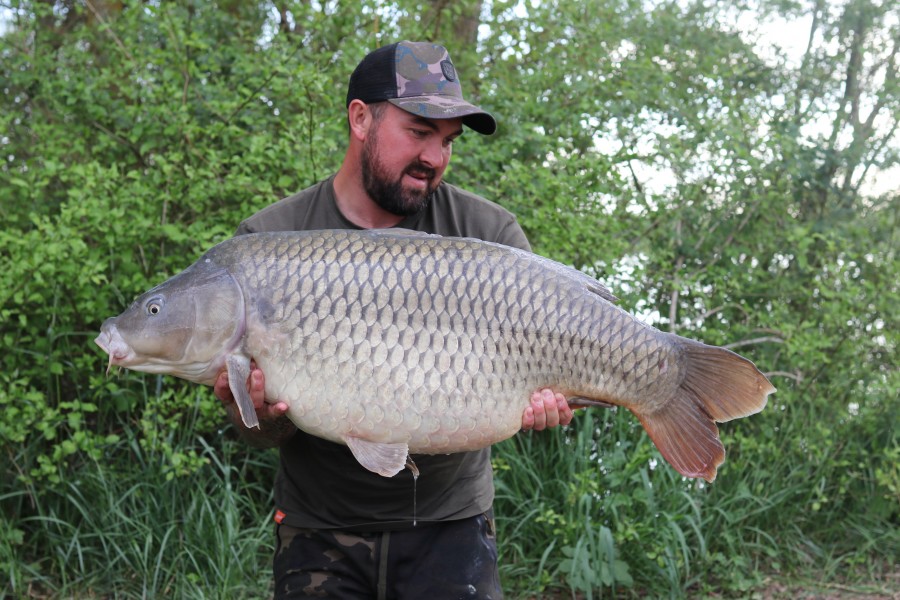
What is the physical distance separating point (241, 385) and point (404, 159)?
1.94 feet

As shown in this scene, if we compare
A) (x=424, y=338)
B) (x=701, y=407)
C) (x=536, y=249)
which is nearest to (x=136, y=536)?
(x=536, y=249)

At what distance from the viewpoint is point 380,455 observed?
182cm

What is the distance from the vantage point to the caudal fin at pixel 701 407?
6.29 ft

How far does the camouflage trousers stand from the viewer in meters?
2.04

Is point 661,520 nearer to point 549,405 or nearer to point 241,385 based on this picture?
point 549,405

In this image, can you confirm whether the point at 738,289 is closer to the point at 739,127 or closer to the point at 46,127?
the point at 739,127

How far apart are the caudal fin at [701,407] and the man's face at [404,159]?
0.61 metres

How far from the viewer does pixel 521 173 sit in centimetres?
376

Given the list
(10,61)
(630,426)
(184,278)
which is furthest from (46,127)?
(630,426)

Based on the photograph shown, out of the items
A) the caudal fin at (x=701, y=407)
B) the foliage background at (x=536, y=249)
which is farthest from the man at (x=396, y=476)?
the foliage background at (x=536, y=249)

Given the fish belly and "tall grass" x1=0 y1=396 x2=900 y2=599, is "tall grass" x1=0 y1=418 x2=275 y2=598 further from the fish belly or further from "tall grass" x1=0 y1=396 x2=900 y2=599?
the fish belly

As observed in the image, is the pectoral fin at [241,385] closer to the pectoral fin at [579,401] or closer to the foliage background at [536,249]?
the pectoral fin at [579,401]

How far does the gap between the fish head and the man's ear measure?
474 mm

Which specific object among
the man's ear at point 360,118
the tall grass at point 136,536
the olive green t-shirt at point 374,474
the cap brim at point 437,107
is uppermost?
the cap brim at point 437,107
